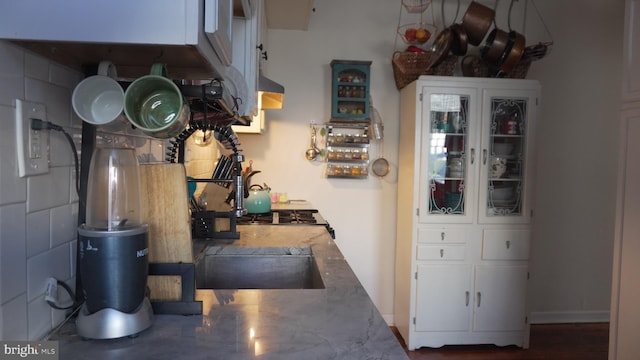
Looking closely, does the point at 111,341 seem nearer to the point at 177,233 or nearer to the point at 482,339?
the point at 177,233

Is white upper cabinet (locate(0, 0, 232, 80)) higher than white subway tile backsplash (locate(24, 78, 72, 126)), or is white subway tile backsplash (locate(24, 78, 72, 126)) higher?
white upper cabinet (locate(0, 0, 232, 80))

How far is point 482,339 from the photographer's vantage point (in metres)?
2.94

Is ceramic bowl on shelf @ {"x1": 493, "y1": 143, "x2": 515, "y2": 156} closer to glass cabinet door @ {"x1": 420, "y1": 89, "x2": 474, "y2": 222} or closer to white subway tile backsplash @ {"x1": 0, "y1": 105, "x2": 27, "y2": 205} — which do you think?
glass cabinet door @ {"x1": 420, "y1": 89, "x2": 474, "y2": 222}

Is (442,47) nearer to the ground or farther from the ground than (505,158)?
farther from the ground

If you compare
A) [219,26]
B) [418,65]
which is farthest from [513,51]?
[219,26]

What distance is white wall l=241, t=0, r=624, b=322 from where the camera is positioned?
3223mm

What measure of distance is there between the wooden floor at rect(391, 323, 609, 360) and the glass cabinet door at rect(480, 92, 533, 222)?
36.0 inches

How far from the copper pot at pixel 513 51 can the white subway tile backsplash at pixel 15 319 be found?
2976 millimetres

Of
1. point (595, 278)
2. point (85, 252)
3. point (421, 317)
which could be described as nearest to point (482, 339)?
point (421, 317)

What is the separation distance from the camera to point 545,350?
2967 mm

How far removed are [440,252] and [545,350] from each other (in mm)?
1021

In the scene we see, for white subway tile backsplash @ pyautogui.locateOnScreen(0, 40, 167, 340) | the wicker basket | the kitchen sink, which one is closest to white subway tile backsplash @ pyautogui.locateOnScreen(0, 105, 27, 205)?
white subway tile backsplash @ pyautogui.locateOnScreen(0, 40, 167, 340)

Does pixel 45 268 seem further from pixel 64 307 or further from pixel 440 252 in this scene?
pixel 440 252
